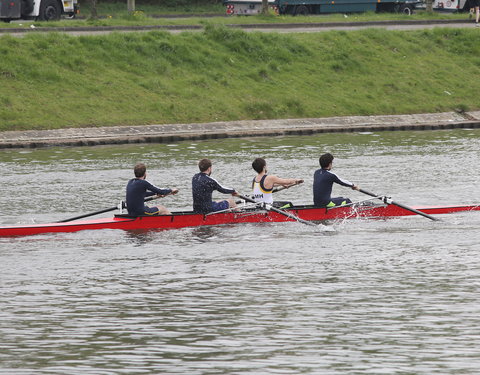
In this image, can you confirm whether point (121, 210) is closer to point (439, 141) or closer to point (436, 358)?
point (436, 358)

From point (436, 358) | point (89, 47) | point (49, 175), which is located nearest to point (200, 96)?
point (89, 47)

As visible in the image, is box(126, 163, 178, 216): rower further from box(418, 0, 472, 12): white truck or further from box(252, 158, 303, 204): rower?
box(418, 0, 472, 12): white truck

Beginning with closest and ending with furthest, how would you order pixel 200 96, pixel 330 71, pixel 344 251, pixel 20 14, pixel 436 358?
pixel 436 358 → pixel 344 251 → pixel 200 96 → pixel 330 71 → pixel 20 14

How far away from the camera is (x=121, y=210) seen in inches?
946

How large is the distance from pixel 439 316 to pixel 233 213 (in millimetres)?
8663

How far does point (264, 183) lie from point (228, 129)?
17.3m

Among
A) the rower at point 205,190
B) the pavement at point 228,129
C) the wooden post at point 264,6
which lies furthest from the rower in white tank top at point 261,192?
the wooden post at point 264,6

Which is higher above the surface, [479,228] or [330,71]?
[330,71]

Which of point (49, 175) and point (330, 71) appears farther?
point (330, 71)

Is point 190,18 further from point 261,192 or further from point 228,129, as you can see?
point 261,192

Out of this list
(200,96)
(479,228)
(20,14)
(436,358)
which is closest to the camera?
(436,358)

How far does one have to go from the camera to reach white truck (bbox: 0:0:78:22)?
51781 mm

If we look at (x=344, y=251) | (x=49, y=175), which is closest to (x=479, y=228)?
(x=344, y=251)

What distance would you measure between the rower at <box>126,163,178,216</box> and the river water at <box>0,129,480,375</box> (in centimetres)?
62
